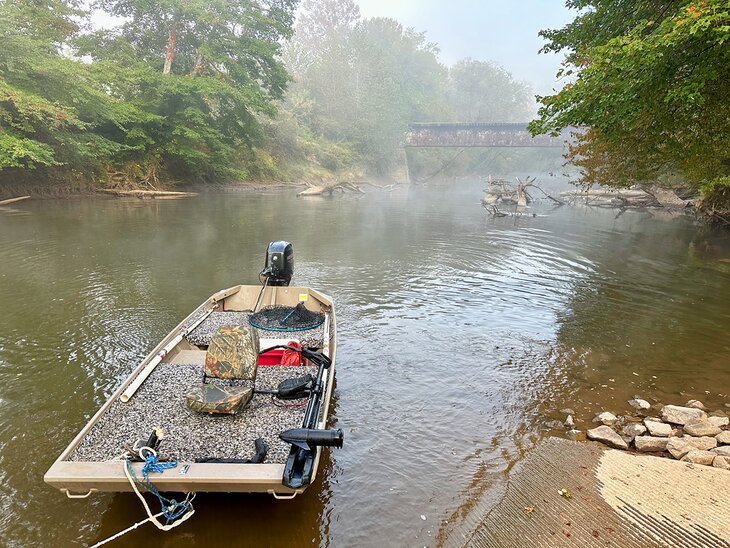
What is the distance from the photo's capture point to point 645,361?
826cm

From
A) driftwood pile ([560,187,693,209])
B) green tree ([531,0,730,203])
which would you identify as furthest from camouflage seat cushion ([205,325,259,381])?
driftwood pile ([560,187,693,209])

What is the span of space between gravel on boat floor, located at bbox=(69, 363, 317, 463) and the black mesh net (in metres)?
1.87

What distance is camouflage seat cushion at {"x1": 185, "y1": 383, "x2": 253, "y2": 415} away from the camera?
4.77 meters

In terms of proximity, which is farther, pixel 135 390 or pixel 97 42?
pixel 97 42

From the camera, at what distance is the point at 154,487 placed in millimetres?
3781

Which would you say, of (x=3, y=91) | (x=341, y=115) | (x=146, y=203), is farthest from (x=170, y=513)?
(x=341, y=115)

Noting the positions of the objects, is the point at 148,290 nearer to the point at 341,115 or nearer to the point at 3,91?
the point at 3,91

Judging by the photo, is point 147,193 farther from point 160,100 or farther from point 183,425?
point 183,425

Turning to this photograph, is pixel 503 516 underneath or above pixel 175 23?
underneath

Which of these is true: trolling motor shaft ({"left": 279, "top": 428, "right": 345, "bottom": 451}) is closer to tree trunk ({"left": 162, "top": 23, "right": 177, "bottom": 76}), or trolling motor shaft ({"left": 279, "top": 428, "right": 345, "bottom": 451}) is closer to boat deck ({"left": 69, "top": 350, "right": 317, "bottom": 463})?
boat deck ({"left": 69, "top": 350, "right": 317, "bottom": 463})

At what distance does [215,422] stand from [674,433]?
5709mm

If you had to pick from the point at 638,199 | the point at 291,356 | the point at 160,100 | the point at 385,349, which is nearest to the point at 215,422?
the point at 291,356

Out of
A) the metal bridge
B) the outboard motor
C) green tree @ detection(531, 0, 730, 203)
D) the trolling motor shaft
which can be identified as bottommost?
the trolling motor shaft

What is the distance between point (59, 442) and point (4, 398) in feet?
5.27
